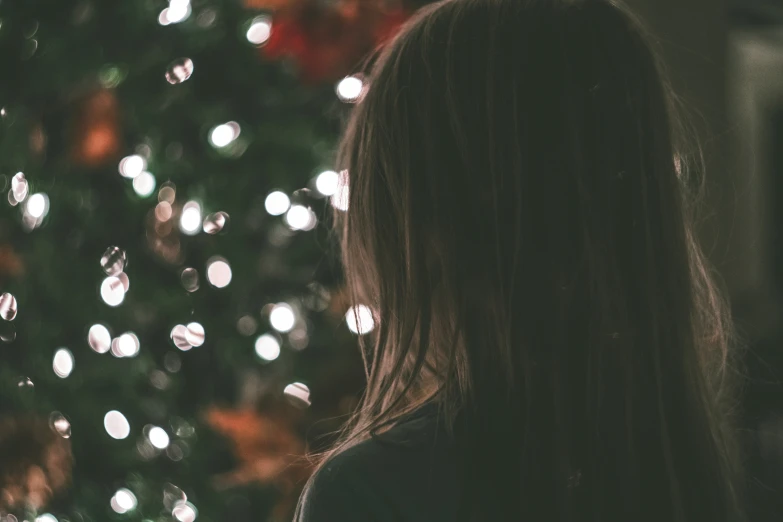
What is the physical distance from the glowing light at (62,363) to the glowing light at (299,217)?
20.3 inches

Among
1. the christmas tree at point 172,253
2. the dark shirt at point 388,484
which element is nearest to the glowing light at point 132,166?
the christmas tree at point 172,253

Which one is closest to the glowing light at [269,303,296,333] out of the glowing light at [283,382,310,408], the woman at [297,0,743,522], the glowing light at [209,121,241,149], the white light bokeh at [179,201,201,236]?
the glowing light at [283,382,310,408]

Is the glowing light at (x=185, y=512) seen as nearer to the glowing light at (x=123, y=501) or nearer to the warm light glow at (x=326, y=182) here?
the glowing light at (x=123, y=501)

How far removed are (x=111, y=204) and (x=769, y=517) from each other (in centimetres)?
127

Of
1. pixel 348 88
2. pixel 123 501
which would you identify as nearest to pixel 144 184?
pixel 348 88

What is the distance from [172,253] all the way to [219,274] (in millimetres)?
111

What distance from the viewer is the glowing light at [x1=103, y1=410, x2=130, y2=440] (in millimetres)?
1479

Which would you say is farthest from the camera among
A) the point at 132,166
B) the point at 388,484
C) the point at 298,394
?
the point at 132,166

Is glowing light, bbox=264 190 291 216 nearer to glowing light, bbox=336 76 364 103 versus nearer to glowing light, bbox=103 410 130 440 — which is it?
glowing light, bbox=336 76 364 103

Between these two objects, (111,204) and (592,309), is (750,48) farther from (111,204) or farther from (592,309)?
(592,309)

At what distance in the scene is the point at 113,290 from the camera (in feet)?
4.76

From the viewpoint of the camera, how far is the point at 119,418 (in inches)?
58.3

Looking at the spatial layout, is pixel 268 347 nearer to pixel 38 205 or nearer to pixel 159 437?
pixel 159 437

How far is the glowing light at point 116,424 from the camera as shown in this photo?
148cm
